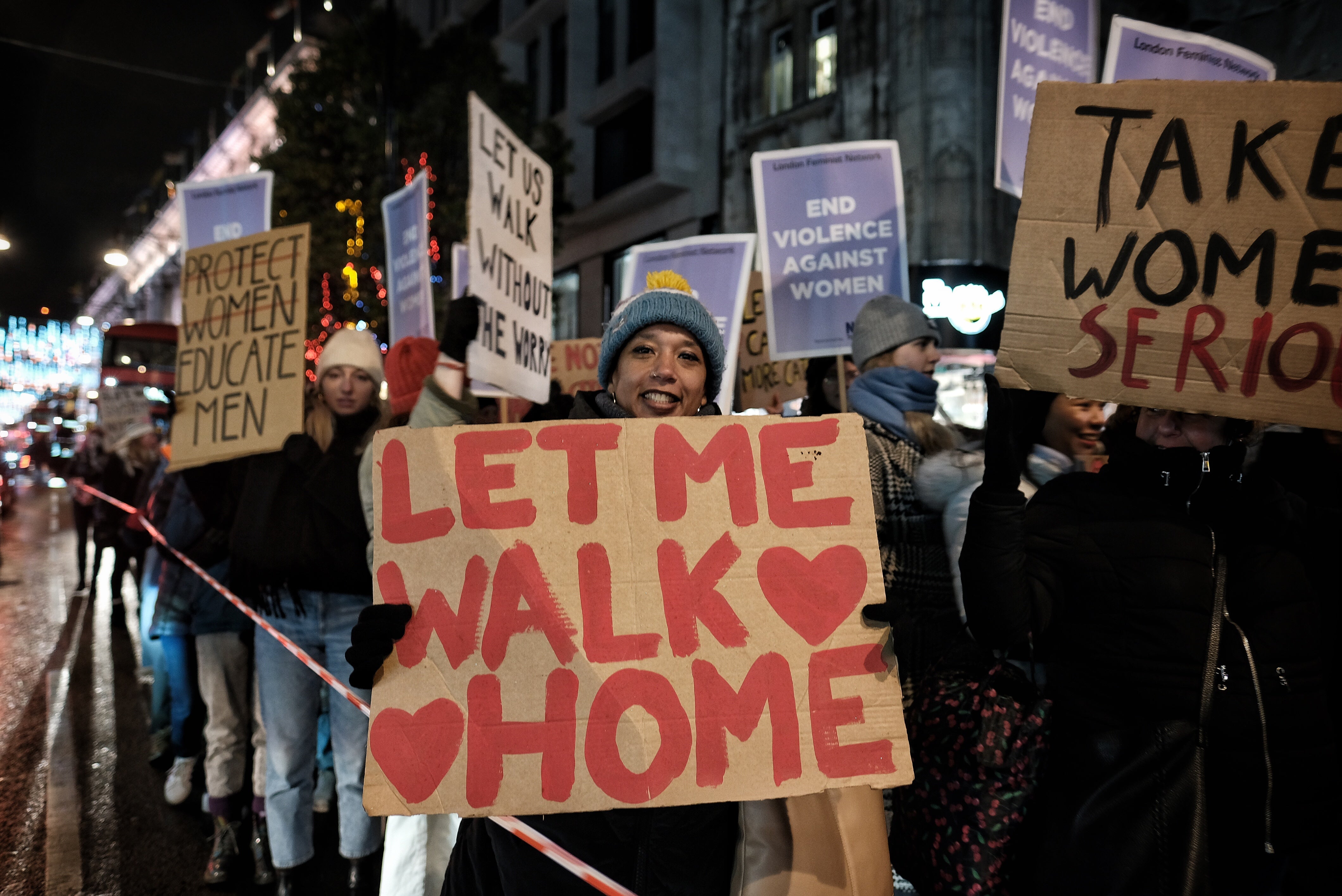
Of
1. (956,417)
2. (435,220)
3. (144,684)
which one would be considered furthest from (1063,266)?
(435,220)

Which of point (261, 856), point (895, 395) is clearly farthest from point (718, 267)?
point (261, 856)

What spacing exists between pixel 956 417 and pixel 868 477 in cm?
1059

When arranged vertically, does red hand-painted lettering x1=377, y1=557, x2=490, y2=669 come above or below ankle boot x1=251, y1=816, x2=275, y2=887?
above

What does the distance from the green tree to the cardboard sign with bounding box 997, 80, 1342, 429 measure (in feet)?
53.7

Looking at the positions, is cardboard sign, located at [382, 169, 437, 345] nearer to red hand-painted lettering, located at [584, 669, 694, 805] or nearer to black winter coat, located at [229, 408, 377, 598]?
black winter coat, located at [229, 408, 377, 598]

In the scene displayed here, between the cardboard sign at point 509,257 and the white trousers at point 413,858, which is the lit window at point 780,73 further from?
the white trousers at point 413,858

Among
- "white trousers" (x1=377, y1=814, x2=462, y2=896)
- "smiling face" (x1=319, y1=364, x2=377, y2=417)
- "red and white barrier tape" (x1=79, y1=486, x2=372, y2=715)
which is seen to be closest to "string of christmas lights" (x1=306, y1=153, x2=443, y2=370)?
"red and white barrier tape" (x1=79, y1=486, x2=372, y2=715)

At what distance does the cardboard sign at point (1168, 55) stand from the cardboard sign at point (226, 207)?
5223 mm

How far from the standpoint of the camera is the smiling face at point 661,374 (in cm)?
215

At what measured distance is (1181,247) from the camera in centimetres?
190

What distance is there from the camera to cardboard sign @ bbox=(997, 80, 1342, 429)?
1836 millimetres

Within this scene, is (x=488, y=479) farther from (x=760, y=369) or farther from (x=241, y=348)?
(x=760, y=369)

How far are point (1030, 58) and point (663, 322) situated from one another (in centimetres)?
363

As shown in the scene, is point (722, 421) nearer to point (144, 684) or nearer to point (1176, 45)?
point (1176, 45)
